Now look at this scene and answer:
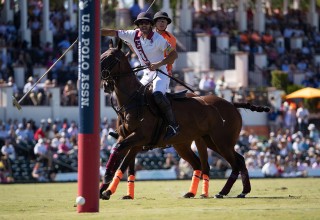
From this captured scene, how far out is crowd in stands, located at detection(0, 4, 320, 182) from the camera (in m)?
32.3

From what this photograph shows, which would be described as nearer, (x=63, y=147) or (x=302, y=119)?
(x=63, y=147)

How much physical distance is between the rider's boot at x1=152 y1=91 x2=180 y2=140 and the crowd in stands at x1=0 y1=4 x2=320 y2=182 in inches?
495

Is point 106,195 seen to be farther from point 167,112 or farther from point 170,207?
point 170,207

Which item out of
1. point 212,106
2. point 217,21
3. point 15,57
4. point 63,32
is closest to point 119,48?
point 212,106

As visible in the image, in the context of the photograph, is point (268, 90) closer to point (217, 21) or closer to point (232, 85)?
point (232, 85)

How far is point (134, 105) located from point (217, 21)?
94.6 ft

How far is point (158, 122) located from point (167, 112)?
0.24 m

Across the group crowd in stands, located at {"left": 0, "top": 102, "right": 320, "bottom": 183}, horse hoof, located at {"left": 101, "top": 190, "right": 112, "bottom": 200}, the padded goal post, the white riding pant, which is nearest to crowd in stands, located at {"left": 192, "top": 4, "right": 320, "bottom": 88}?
crowd in stands, located at {"left": 0, "top": 102, "right": 320, "bottom": 183}

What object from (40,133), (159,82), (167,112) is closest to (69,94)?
(40,133)

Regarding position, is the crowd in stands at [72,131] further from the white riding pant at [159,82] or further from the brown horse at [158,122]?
the white riding pant at [159,82]

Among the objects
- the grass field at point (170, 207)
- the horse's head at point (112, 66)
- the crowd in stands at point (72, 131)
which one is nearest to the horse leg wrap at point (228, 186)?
the grass field at point (170, 207)

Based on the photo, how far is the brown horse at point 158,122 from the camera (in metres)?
18.5

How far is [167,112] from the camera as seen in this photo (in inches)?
742

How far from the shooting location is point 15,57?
36.8 meters
